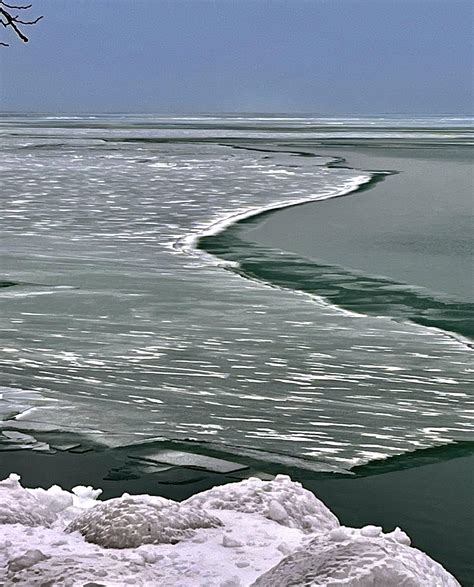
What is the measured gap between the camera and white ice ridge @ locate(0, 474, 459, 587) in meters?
3.26

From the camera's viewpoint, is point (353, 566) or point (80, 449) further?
point (80, 449)

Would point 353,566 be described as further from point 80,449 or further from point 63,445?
point 63,445

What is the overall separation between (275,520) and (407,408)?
243 centimetres

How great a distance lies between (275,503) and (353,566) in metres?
0.80

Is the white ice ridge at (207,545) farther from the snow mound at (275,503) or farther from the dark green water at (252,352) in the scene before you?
the dark green water at (252,352)

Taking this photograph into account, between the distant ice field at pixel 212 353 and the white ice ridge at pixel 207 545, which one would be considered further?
the distant ice field at pixel 212 353

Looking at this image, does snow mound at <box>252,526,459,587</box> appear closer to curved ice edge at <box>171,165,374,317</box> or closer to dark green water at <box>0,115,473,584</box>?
dark green water at <box>0,115,473,584</box>

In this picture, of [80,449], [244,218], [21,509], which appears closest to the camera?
[21,509]

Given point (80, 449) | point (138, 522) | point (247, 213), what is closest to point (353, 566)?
point (138, 522)

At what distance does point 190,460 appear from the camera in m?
5.32

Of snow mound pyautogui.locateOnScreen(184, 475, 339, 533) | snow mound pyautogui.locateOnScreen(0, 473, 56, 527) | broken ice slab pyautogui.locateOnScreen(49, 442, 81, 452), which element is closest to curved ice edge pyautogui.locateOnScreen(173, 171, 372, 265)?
broken ice slab pyautogui.locateOnScreen(49, 442, 81, 452)

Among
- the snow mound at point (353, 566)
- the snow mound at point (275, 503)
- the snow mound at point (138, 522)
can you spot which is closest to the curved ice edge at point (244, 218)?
Answer: the snow mound at point (275, 503)

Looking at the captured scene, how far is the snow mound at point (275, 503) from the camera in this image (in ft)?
13.1

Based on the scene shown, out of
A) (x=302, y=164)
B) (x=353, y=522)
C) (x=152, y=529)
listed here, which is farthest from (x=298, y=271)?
(x=302, y=164)
